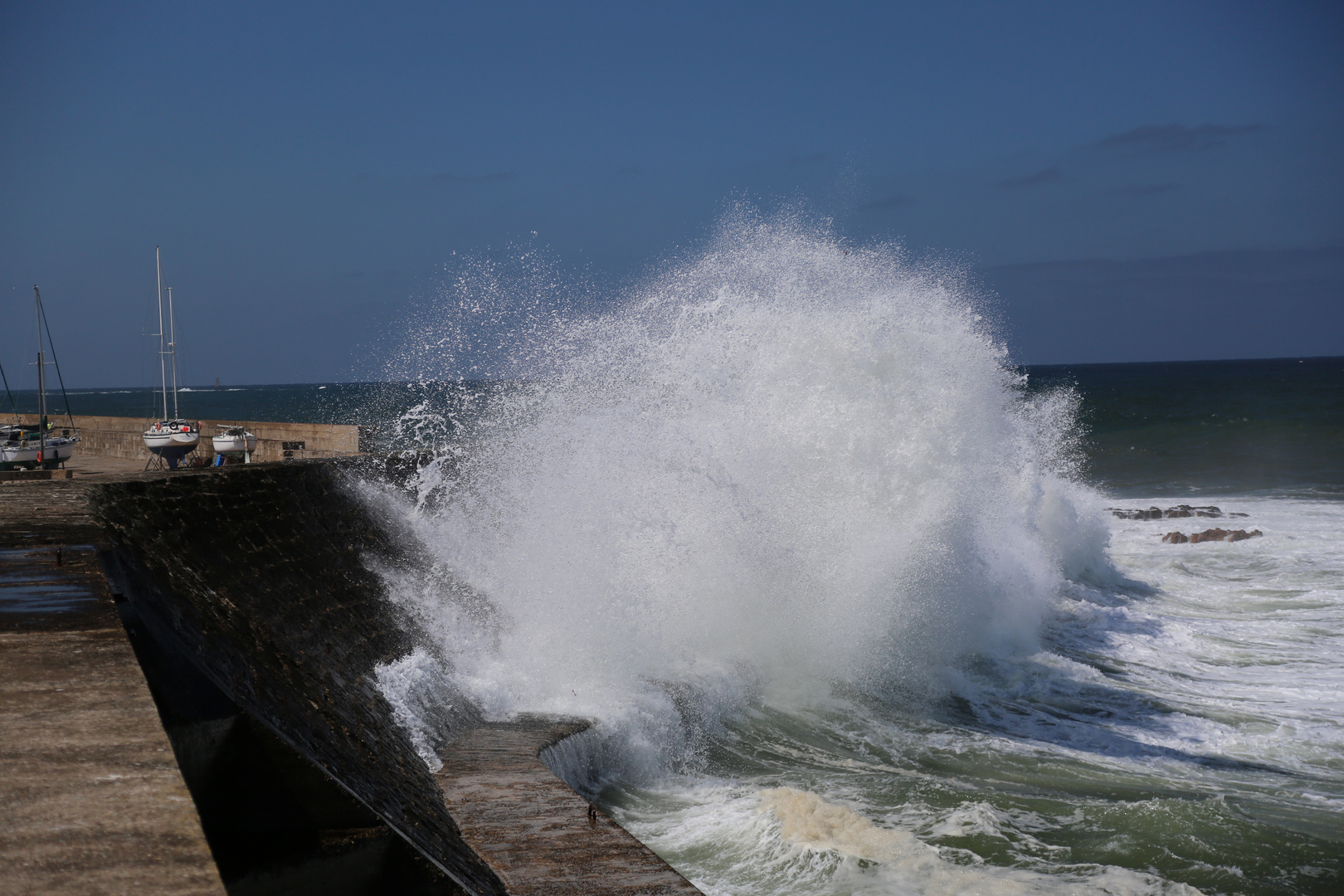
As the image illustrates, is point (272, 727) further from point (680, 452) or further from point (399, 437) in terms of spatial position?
point (399, 437)

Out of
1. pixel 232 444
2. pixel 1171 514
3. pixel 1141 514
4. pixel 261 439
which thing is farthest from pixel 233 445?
pixel 1171 514

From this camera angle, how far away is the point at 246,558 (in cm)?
663

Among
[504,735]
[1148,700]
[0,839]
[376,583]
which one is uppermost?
[0,839]

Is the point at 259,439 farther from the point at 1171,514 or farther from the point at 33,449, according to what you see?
the point at 1171,514

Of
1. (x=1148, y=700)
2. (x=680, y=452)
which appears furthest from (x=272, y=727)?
(x=1148, y=700)

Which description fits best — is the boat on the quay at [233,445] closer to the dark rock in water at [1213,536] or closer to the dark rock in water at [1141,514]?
the dark rock in water at [1213,536]

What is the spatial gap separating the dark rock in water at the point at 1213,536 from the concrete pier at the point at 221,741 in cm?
1587

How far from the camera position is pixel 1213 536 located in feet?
58.6

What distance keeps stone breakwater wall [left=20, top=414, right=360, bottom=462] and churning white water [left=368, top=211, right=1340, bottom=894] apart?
4204mm

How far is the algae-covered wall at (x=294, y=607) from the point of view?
3.80 metres

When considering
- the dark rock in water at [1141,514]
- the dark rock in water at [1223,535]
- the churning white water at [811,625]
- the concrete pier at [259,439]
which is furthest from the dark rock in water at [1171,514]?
the concrete pier at [259,439]

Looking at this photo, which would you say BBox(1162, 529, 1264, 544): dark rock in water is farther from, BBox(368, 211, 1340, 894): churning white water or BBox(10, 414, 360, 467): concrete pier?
BBox(10, 414, 360, 467): concrete pier

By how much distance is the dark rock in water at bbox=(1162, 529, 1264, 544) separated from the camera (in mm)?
17609

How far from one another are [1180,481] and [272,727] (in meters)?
30.3
